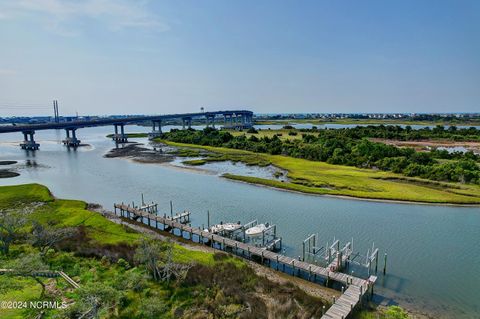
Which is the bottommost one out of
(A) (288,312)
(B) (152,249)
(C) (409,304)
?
(C) (409,304)

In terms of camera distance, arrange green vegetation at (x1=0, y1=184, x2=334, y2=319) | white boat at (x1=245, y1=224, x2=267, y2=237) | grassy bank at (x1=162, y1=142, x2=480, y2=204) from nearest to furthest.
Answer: green vegetation at (x1=0, y1=184, x2=334, y2=319), white boat at (x1=245, y1=224, x2=267, y2=237), grassy bank at (x1=162, y1=142, x2=480, y2=204)

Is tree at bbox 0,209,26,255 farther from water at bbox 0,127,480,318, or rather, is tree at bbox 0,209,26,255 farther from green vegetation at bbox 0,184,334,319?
water at bbox 0,127,480,318

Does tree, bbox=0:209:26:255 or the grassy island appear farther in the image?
the grassy island

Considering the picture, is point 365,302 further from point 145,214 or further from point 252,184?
point 252,184

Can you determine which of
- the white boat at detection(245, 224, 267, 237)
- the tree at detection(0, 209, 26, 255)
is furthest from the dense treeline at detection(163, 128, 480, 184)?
Result: the tree at detection(0, 209, 26, 255)

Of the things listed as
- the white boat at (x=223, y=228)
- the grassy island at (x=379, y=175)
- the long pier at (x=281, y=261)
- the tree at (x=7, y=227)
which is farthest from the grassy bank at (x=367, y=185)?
the tree at (x=7, y=227)

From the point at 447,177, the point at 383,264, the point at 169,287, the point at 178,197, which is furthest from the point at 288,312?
the point at 447,177
